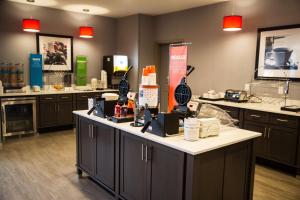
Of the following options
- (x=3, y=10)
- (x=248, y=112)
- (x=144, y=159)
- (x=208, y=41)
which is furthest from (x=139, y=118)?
(x=3, y=10)

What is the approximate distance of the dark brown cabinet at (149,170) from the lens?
6.97ft

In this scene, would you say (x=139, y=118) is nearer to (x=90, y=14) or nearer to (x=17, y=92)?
(x=17, y=92)

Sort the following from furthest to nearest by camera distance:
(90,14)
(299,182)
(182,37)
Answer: (90,14) → (182,37) → (299,182)

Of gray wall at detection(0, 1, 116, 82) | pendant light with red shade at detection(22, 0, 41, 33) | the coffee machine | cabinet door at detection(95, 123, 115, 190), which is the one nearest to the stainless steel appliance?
gray wall at detection(0, 1, 116, 82)

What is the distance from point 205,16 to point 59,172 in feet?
13.7

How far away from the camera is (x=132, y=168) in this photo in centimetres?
259

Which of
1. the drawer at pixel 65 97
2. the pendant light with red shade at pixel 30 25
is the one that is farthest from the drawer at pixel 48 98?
the pendant light with red shade at pixel 30 25

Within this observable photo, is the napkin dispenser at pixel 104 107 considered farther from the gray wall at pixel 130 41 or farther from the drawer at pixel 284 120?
the gray wall at pixel 130 41

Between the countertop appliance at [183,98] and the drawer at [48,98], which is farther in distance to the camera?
the drawer at [48,98]

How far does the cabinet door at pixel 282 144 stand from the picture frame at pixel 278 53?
3.31 ft

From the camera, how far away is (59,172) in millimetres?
3650

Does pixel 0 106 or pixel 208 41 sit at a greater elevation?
pixel 208 41

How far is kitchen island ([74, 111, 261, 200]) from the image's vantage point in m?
2.05

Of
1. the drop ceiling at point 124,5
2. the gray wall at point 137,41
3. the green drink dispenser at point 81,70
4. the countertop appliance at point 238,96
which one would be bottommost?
the countertop appliance at point 238,96
